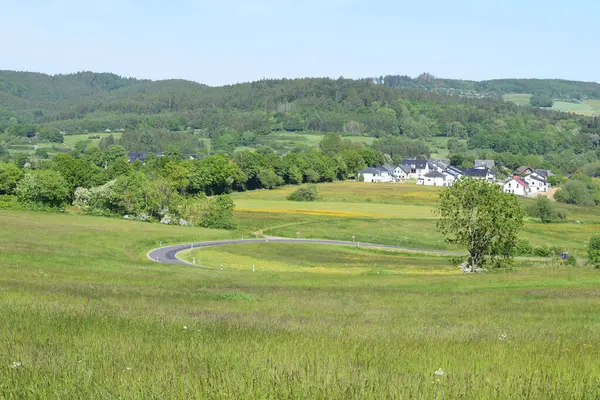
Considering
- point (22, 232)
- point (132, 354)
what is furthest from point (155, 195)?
point (132, 354)

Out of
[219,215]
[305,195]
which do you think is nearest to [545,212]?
[305,195]

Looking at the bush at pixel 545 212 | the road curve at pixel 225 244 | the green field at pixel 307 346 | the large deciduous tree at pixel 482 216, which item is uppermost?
the green field at pixel 307 346

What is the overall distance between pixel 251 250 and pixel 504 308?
60713 millimetres

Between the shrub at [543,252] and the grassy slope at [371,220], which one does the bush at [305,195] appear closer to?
the grassy slope at [371,220]

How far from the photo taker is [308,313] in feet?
64.4

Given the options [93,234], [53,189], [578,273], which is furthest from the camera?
[53,189]

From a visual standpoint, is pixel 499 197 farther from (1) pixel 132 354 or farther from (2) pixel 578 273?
(1) pixel 132 354

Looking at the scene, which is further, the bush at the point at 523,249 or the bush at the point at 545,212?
the bush at the point at 545,212

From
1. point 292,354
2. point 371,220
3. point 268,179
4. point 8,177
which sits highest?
point 292,354

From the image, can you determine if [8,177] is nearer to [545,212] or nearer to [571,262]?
[571,262]

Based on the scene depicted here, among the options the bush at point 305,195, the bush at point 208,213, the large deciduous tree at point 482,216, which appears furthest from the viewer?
the bush at point 305,195

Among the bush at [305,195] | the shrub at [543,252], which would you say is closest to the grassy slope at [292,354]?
the shrub at [543,252]

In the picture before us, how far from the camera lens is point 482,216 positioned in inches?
2306

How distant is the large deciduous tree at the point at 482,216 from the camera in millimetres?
58406
